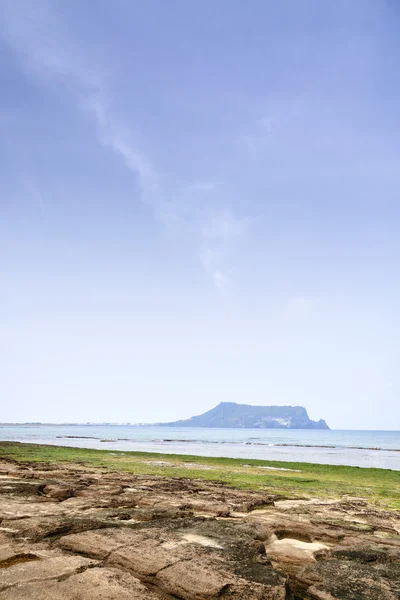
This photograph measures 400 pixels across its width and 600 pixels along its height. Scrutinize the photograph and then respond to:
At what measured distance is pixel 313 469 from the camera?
47250mm

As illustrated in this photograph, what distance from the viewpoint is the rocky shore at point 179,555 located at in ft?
23.1

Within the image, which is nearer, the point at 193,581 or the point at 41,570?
the point at 193,581

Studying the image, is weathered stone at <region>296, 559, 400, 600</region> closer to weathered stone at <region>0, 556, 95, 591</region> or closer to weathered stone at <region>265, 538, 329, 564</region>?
weathered stone at <region>265, 538, 329, 564</region>

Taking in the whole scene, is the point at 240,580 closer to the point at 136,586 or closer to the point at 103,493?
the point at 136,586

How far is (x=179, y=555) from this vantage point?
8.38 m

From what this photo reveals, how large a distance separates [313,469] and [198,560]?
43.4 m

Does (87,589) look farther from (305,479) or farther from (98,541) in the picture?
(305,479)

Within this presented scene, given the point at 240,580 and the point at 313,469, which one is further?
the point at 313,469

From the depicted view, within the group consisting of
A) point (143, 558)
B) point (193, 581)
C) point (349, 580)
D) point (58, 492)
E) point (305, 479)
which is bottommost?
point (305, 479)

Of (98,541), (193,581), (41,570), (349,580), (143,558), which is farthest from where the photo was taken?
(98,541)

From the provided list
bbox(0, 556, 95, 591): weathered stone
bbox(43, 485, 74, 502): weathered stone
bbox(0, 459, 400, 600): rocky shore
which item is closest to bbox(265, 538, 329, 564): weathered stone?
bbox(0, 459, 400, 600): rocky shore

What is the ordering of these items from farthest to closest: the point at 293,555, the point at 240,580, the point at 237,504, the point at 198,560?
the point at 237,504, the point at 293,555, the point at 198,560, the point at 240,580

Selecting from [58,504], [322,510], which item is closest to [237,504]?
[322,510]

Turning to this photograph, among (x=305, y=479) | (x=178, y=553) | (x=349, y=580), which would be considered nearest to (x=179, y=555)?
(x=178, y=553)
